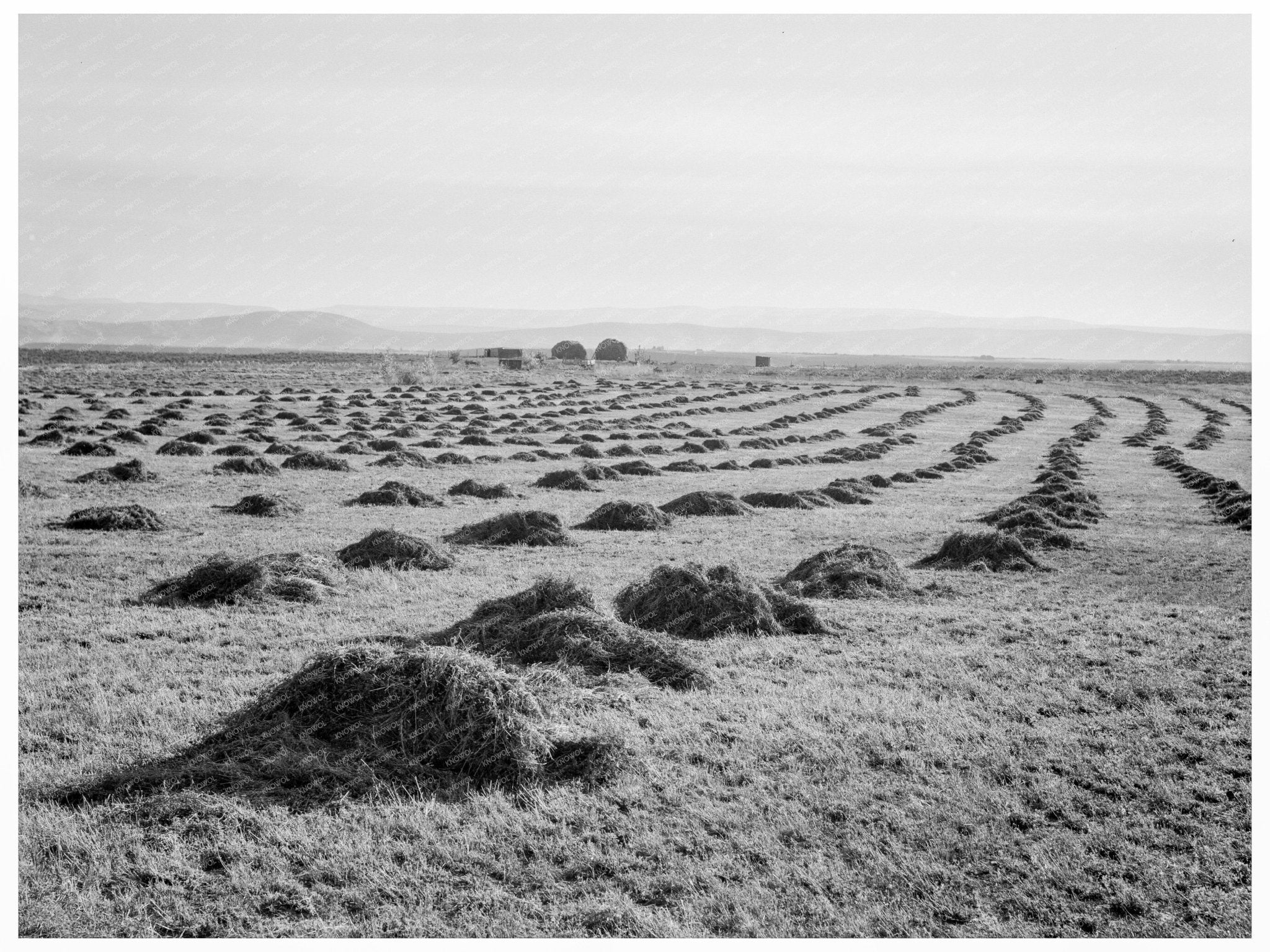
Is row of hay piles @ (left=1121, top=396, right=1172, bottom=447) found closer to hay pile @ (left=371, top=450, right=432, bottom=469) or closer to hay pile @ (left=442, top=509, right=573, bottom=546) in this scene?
hay pile @ (left=371, top=450, right=432, bottom=469)

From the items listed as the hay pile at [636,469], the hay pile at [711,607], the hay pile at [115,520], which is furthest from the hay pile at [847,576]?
the hay pile at [636,469]

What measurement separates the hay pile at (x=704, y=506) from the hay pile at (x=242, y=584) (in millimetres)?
9746

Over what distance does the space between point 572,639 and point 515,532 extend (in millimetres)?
Answer: 7990

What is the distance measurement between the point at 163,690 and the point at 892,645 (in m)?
7.52

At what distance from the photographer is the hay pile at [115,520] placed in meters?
17.7

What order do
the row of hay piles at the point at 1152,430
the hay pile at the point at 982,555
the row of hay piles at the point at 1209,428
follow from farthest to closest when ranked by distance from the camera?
the row of hay piles at the point at 1152,430 < the row of hay piles at the point at 1209,428 < the hay pile at the point at 982,555

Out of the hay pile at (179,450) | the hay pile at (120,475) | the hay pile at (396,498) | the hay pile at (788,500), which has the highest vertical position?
the hay pile at (179,450)

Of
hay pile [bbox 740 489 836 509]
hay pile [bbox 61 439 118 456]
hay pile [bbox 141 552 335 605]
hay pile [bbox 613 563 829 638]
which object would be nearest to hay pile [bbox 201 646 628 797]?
hay pile [bbox 613 563 829 638]

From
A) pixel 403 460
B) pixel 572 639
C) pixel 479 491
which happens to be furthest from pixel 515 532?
pixel 403 460

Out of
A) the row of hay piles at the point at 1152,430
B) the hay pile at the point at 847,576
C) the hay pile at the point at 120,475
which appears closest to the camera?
the hay pile at the point at 847,576

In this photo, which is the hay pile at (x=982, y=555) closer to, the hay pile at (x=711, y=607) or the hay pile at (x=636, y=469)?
the hay pile at (x=711, y=607)

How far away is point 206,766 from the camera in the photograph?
7.05 meters

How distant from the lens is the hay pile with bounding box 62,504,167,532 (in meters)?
17.7

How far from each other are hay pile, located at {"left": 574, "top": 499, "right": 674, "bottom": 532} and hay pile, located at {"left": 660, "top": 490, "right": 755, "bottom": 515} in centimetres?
141
